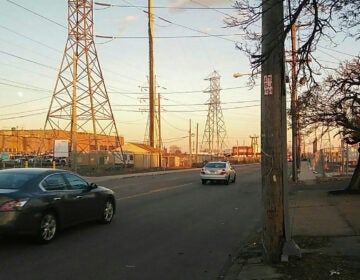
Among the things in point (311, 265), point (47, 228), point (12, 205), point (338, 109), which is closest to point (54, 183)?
point (47, 228)

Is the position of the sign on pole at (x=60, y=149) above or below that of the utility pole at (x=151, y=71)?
below

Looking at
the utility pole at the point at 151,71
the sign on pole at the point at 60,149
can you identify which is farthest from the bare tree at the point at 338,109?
the utility pole at the point at 151,71

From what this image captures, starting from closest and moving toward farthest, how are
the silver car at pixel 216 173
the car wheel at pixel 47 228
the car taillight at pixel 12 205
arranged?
the car taillight at pixel 12 205
the car wheel at pixel 47 228
the silver car at pixel 216 173

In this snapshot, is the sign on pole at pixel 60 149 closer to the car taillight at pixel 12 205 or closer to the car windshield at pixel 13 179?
the car windshield at pixel 13 179

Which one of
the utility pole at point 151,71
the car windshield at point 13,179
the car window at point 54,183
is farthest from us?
the utility pole at point 151,71

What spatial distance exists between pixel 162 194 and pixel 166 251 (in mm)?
12406

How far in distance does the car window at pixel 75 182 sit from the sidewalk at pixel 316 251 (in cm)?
394

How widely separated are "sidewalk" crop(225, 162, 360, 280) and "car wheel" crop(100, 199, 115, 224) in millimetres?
3742

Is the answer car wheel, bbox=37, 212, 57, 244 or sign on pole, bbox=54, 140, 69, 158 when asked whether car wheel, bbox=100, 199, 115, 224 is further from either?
sign on pole, bbox=54, 140, 69, 158

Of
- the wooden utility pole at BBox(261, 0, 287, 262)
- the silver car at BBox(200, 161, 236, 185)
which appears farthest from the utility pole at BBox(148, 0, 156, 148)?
the wooden utility pole at BBox(261, 0, 287, 262)

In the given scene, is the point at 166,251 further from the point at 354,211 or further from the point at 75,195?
the point at 354,211

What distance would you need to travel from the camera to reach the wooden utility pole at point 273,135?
732 cm

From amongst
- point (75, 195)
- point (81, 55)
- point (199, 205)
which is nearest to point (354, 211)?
point (199, 205)

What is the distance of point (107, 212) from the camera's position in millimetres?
12078
